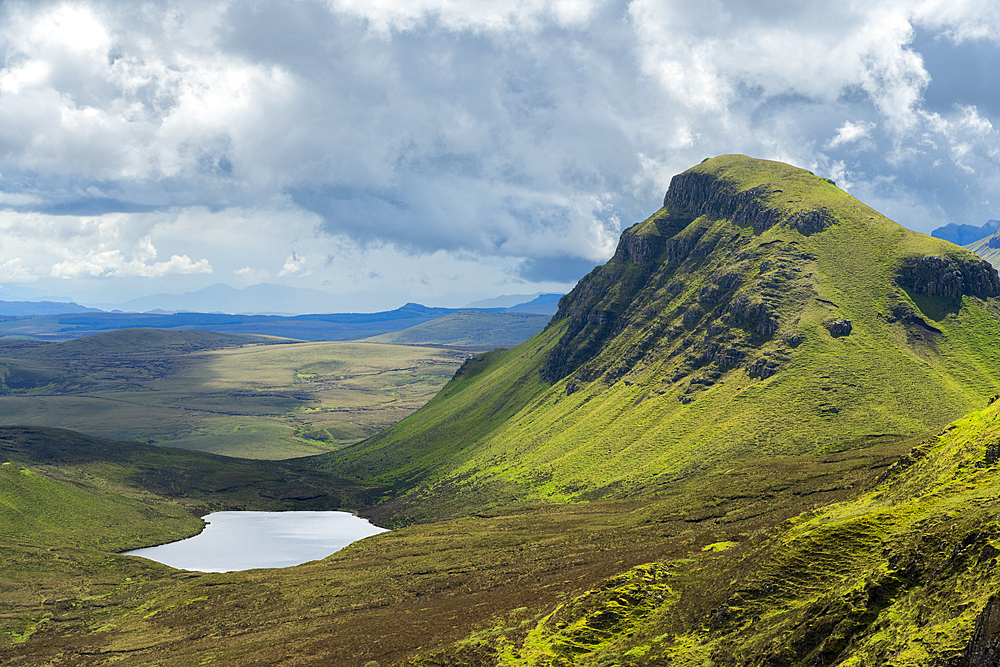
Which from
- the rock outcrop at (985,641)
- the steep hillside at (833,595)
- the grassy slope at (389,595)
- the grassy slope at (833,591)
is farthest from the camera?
the grassy slope at (389,595)

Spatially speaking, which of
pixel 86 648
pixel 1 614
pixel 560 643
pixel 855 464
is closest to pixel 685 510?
pixel 855 464

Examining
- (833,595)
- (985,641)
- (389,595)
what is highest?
(985,641)

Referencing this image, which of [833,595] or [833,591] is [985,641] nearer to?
[833,595]


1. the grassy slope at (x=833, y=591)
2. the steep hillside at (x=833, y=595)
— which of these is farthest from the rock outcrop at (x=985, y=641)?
the grassy slope at (x=833, y=591)

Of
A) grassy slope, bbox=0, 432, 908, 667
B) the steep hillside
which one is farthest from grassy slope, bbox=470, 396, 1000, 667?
grassy slope, bbox=0, 432, 908, 667

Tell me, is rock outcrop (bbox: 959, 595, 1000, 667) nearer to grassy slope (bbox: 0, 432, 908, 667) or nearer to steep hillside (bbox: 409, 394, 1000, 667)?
steep hillside (bbox: 409, 394, 1000, 667)

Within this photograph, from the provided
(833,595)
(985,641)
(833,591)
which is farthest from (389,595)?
(985,641)

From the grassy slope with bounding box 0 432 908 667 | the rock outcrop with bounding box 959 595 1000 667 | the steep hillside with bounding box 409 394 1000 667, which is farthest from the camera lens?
the grassy slope with bounding box 0 432 908 667

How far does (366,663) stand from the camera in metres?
107

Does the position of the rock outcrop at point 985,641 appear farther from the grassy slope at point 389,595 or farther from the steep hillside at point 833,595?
the grassy slope at point 389,595

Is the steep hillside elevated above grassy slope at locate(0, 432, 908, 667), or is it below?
above

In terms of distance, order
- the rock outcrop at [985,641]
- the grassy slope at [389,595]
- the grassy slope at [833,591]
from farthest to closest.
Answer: the grassy slope at [389,595] → the grassy slope at [833,591] → the rock outcrop at [985,641]

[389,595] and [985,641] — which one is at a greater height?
[985,641]

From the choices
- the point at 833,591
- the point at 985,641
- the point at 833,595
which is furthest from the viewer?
the point at 833,591
